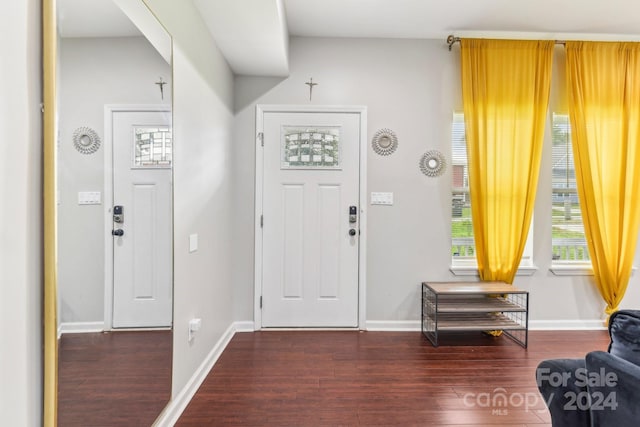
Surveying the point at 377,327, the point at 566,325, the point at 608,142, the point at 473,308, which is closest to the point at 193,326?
the point at 377,327

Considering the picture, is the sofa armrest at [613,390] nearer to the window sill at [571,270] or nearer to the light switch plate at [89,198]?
the light switch plate at [89,198]

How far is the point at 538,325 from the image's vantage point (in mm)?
3199

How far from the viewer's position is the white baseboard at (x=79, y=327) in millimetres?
986

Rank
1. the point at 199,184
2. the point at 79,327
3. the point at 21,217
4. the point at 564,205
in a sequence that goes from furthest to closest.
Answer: the point at 564,205
the point at 199,184
the point at 79,327
the point at 21,217

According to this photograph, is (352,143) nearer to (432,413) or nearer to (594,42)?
(432,413)

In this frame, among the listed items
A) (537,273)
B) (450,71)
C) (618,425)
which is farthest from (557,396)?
(450,71)

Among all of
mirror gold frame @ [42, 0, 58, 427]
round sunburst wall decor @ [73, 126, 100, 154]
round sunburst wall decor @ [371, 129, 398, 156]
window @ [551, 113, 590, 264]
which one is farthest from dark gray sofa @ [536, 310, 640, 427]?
window @ [551, 113, 590, 264]

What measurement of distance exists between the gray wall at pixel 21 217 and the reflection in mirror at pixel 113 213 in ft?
0.20

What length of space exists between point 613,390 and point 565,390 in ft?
0.72

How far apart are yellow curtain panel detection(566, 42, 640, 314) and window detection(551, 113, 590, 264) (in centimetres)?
12

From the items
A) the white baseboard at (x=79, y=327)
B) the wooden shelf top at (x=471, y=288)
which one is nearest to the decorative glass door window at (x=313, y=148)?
the wooden shelf top at (x=471, y=288)

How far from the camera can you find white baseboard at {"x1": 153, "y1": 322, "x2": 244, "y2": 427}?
1735 mm

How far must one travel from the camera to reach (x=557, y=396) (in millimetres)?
1130

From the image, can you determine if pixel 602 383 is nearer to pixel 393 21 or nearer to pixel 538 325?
pixel 538 325
